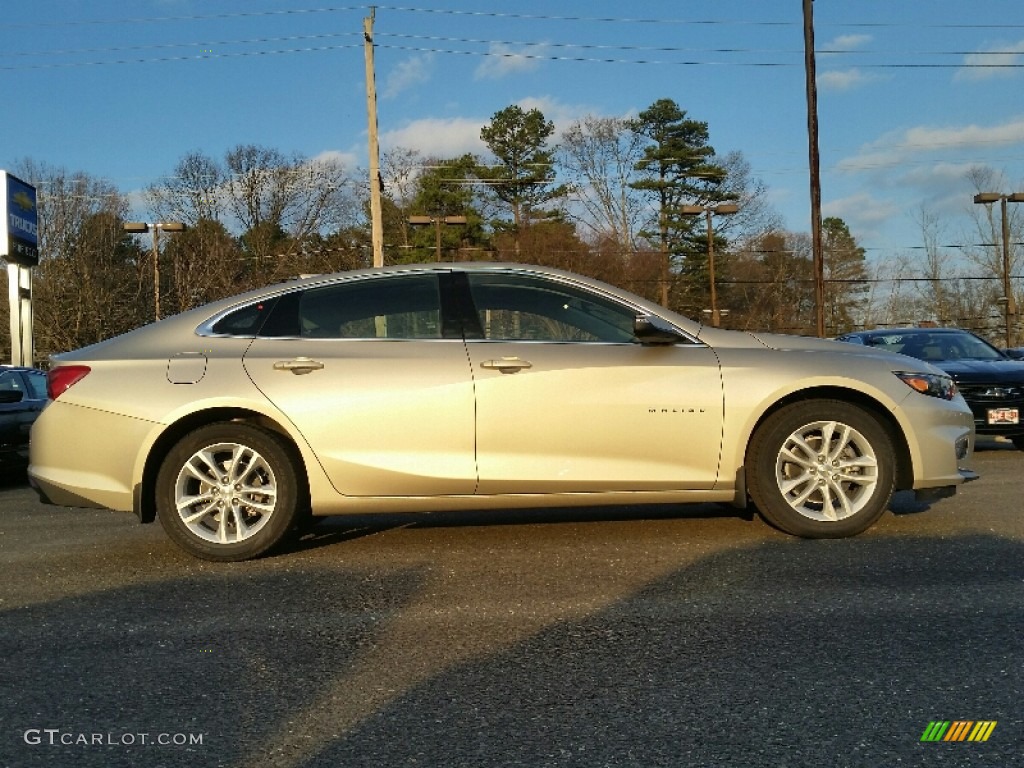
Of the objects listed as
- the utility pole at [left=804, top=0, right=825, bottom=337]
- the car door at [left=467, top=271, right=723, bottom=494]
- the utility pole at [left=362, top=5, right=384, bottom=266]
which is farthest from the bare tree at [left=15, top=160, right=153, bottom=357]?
the car door at [left=467, top=271, right=723, bottom=494]

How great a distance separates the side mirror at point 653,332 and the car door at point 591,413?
0.05m

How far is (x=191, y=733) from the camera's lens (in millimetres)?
2797

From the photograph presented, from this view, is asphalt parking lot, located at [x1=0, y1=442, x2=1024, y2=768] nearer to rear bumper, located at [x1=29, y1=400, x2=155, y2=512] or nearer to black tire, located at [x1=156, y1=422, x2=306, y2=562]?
black tire, located at [x1=156, y1=422, x2=306, y2=562]

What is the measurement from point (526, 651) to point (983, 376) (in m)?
8.41

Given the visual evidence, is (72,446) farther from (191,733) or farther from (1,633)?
(191,733)

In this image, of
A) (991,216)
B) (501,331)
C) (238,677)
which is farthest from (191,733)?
(991,216)

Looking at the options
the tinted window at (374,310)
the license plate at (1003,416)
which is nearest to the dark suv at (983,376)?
the license plate at (1003,416)

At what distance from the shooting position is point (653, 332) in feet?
17.3

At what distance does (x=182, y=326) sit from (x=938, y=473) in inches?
167

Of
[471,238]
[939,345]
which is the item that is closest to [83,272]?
[471,238]

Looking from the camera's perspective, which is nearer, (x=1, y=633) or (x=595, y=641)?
(x=595, y=641)

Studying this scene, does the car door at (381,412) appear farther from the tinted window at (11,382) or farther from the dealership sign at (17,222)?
the dealership sign at (17,222)

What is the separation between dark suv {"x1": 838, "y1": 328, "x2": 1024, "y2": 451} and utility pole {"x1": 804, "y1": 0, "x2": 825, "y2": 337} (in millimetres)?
9851

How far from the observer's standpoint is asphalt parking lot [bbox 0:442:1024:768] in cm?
269
